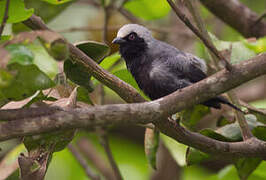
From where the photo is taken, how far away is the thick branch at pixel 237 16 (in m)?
3.25

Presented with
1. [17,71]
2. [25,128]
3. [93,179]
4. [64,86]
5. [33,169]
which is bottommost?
[93,179]

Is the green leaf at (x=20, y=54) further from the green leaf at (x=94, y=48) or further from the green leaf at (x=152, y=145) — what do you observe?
the green leaf at (x=152, y=145)

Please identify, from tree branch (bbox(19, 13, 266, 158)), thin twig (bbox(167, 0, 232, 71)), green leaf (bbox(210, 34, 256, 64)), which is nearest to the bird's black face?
green leaf (bbox(210, 34, 256, 64))

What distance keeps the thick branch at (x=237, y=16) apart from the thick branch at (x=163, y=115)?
5.02ft

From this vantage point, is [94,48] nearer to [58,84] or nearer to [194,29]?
[58,84]

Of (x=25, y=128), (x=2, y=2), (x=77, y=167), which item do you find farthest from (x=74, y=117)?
(x=77, y=167)

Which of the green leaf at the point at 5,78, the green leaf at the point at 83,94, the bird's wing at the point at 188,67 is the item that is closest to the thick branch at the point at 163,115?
the green leaf at the point at 5,78

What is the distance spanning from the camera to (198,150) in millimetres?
1966

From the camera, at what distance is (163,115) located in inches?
60.3

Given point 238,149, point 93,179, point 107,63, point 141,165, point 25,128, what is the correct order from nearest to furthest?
point 25,128
point 238,149
point 107,63
point 93,179
point 141,165

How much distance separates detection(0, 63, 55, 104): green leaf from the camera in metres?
1.46

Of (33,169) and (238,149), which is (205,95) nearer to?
(238,149)

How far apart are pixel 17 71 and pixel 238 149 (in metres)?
0.94

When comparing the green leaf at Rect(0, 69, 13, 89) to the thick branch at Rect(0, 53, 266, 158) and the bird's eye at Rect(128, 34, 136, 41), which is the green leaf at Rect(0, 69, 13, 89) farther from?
the bird's eye at Rect(128, 34, 136, 41)
